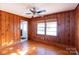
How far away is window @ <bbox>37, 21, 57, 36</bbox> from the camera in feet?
15.2

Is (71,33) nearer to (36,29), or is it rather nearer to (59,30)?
(59,30)

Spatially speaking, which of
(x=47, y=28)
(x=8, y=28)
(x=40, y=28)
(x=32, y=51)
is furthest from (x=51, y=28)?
(x=8, y=28)

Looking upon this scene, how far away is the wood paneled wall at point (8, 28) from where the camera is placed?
358 centimetres

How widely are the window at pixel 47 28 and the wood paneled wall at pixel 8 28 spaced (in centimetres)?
145

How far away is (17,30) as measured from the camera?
4.63m

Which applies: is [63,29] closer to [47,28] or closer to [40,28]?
[47,28]

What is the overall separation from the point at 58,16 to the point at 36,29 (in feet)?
6.43

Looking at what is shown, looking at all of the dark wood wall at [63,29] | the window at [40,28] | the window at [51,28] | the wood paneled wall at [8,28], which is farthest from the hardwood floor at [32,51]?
the window at [40,28]

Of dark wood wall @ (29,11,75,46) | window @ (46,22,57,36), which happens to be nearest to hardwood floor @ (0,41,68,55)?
dark wood wall @ (29,11,75,46)

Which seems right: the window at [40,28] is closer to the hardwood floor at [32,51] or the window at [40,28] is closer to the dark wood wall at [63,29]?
the dark wood wall at [63,29]

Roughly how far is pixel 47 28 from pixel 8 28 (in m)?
2.24

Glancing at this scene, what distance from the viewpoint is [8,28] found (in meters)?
3.93
